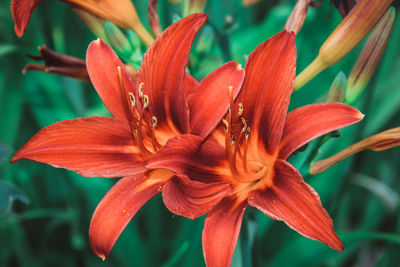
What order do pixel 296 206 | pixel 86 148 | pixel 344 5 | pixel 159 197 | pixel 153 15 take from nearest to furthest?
pixel 296 206
pixel 86 148
pixel 344 5
pixel 153 15
pixel 159 197

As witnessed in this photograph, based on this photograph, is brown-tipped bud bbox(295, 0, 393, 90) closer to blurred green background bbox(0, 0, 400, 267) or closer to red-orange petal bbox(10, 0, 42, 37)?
blurred green background bbox(0, 0, 400, 267)

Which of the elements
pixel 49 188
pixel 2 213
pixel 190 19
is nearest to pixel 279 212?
pixel 190 19

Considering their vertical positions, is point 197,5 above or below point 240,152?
above

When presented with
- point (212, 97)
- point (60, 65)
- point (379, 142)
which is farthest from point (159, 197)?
point (379, 142)

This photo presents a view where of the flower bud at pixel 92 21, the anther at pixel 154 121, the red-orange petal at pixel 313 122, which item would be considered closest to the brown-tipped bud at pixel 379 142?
the red-orange petal at pixel 313 122

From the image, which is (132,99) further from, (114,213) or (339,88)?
(339,88)

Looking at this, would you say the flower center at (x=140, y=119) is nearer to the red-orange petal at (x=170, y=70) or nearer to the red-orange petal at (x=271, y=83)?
the red-orange petal at (x=170, y=70)

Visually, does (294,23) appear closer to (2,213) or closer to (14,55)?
(2,213)
